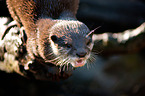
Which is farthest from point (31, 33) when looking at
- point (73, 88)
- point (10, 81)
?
point (73, 88)

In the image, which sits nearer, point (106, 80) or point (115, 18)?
point (115, 18)

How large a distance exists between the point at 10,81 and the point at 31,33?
1269 mm

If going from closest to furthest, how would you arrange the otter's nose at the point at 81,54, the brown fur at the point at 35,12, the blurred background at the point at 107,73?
the otter's nose at the point at 81,54 → the brown fur at the point at 35,12 → the blurred background at the point at 107,73

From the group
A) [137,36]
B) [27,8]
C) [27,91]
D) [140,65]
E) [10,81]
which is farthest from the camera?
[140,65]

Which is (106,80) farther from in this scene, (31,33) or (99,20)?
(31,33)

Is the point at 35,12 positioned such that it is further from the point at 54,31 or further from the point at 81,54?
the point at 81,54

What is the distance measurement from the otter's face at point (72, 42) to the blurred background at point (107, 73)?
4.84 ft

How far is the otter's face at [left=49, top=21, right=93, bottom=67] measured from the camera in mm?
749

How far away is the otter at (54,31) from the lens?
760mm

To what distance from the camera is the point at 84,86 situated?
2816mm

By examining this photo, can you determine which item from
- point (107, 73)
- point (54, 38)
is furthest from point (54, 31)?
point (107, 73)

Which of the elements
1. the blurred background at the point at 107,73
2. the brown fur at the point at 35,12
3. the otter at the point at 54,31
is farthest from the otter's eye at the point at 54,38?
the blurred background at the point at 107,73

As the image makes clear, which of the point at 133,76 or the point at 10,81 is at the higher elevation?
the point at 133,76

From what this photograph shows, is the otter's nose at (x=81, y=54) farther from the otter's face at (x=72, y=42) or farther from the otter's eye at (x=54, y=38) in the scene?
the otter's eye at (x=54, y=38)
